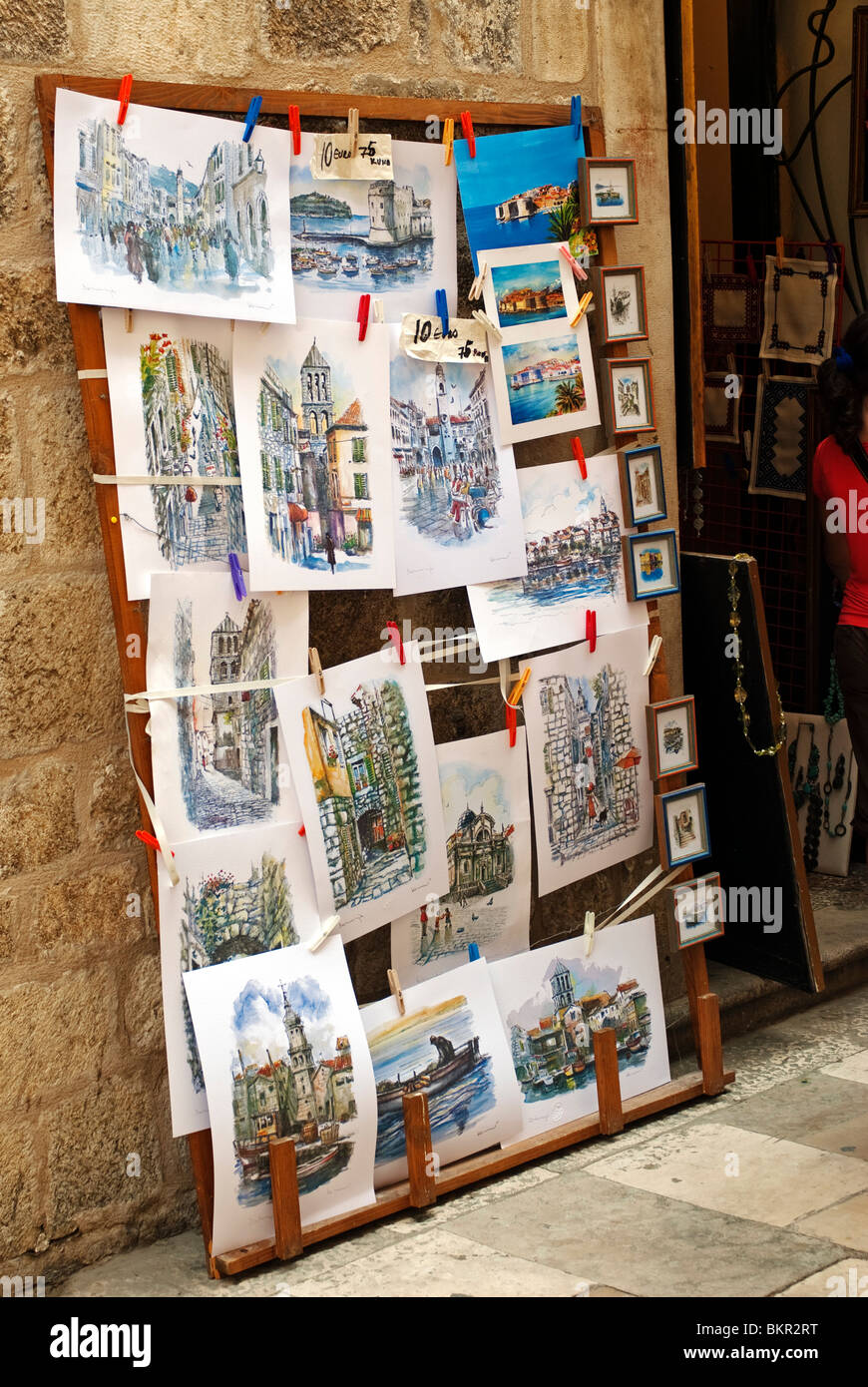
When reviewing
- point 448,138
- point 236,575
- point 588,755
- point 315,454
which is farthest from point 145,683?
point 448,138

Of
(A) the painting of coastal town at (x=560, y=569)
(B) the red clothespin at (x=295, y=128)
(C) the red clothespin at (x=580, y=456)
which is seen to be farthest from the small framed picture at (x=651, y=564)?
(B) the red clothespin at (x=295, y=128)

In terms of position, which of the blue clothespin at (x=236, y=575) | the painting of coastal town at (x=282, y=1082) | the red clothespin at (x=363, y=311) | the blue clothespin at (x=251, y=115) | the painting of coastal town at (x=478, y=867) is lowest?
the painting of coastal town at (x=282, y=1082)

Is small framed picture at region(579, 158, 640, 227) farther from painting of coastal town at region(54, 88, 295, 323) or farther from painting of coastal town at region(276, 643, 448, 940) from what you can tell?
painting of coastal town at region(276, 643, 448, 940)

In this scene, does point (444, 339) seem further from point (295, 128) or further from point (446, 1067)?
point (446, 1067)

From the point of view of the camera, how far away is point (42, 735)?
2.86 metres

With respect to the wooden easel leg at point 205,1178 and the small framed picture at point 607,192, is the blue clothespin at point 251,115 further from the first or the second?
the wooden easel leg at point 205,1178

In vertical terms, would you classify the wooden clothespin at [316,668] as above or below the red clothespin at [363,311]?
below

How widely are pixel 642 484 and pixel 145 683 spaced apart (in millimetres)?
1309

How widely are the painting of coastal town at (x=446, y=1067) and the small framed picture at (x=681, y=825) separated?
1.89 feet

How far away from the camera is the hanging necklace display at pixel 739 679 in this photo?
3842 mm

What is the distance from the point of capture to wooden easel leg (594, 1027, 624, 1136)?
3.45 m

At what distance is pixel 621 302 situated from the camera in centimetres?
347

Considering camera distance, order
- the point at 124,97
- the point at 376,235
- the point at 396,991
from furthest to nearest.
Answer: the point at 396,991 < the point at 376,235 < the point at 124,97

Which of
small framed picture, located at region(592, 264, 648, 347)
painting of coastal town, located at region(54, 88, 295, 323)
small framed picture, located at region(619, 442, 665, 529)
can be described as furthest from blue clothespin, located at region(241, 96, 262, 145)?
small framed picture, located at region(619, 442, 665, 529)
